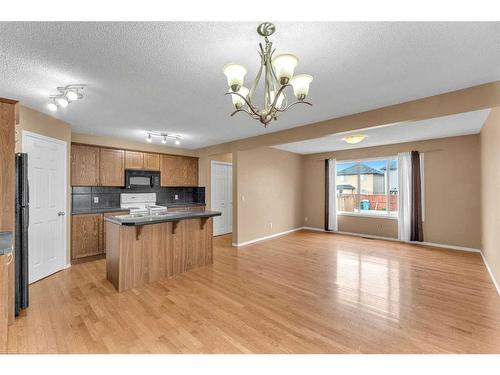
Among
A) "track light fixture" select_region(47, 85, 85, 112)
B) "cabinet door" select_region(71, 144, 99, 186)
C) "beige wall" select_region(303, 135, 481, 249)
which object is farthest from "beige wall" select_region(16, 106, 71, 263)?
"beige wall" select_region(303, 135, 481, 249)

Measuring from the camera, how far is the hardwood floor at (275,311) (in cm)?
185

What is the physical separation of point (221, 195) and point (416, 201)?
4881 mm

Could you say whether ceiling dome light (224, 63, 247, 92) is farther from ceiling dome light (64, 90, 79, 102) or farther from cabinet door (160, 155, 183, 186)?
cabinet door (160, 155, 183, 186)

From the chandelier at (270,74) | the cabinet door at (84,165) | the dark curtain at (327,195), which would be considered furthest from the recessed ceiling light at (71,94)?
the dark curtain at (327,195)

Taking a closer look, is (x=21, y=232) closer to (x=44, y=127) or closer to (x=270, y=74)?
(x=44, y=127)

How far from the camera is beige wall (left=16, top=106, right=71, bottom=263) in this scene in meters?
2.91

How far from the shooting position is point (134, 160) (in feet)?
16.5

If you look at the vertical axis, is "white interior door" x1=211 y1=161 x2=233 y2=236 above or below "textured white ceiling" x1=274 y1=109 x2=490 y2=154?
below

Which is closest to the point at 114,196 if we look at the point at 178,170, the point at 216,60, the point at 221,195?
the point at 178,170

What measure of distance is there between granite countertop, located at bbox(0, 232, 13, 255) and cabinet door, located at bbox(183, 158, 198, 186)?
4.33 metres

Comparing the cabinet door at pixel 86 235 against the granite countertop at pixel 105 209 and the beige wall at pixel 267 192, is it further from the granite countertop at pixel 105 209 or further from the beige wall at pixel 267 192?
the beige wall at pixel 267 192

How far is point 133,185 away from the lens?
5.05 metres
